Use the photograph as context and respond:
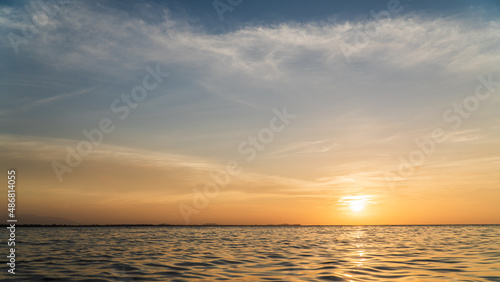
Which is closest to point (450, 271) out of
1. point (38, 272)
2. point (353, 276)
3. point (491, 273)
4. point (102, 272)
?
point (491, 273)

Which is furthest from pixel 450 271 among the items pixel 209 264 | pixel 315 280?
pixel 209 264

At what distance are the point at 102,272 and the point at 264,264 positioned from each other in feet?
35.4

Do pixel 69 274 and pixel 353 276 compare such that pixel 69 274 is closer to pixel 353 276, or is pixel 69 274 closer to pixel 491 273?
pixel 353 276

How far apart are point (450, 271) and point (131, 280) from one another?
1868cm

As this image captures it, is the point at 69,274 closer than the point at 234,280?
No

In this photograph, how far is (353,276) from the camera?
20.1 metres

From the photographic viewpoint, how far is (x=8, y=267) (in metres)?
22.7

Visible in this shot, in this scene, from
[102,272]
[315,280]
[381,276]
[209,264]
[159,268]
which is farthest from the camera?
[209,264]

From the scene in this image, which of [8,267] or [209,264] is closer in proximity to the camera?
[8,267]

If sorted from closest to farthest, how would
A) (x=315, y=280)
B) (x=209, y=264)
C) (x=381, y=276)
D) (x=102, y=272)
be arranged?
1. (x=315, y=280)
2. (x=381, y=276)
3. (x=102, y=272)
4. (x=209, y=264)

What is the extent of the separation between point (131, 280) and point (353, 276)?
12215 mm

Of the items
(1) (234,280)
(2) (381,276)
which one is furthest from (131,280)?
(2) (381,276)

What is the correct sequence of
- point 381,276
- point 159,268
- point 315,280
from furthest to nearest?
1. point 159,268
2. point 381,276
3. point 315,280

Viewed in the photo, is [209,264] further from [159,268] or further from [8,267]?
[8,267]
